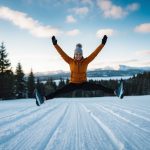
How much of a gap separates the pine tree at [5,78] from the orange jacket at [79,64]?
39.0 meters

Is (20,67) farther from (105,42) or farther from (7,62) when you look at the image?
(105,42)

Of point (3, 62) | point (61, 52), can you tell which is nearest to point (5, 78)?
point (3, 62)

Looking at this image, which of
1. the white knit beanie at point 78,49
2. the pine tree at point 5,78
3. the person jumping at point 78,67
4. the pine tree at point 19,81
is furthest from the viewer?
the pine tree at point 19,81

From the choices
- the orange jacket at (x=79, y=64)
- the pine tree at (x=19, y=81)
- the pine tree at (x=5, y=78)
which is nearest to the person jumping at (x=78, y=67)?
the orange jacket at (x=79, y=64)

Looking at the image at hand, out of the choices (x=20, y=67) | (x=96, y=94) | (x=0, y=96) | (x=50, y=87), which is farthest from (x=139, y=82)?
(x=0, y=96)

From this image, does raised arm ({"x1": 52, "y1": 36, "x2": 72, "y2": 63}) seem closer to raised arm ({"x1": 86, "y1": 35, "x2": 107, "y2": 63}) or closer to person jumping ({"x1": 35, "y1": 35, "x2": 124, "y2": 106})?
person jumping ({"x1": 35, "y1": 35, "x2": 124, "y2": 106})

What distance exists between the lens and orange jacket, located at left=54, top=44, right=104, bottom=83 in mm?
7255

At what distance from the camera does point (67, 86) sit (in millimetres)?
7223

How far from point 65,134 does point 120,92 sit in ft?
6.50

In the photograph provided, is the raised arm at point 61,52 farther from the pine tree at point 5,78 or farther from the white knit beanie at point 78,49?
the pine tree at point 5,78

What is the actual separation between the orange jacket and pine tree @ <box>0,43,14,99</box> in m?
39.0

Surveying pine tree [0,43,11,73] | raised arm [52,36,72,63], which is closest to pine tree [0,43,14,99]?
pine tree [0,43,11,73]

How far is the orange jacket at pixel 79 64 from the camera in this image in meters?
7.26

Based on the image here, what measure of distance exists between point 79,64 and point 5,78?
39404 millimetres
